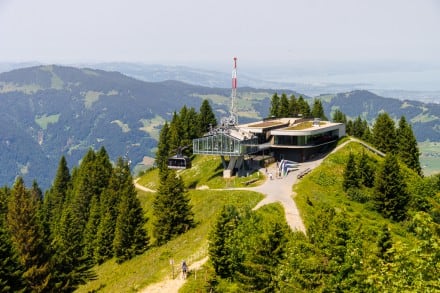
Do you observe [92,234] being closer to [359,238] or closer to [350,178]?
[350,178]

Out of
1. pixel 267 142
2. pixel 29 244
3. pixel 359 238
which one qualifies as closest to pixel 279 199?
pixel 267 142

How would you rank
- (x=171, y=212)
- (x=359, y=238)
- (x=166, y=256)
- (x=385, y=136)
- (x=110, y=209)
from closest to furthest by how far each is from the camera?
(x=359, y=238), (x=166, y=256), (x=171, y=212), (x=110, y=209), (x=385, y=136)

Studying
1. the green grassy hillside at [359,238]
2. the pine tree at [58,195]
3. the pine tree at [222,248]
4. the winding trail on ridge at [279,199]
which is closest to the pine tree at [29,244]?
the winding trail on ridge at [279,199]

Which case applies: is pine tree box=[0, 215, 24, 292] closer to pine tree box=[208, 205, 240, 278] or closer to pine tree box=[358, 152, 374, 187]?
pine tree box=[208, 205, 240, 278]

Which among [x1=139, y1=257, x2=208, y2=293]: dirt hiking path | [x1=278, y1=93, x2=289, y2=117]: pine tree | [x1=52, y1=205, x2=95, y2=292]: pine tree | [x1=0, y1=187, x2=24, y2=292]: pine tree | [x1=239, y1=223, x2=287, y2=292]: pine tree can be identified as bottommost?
[x1=52, y1=205, x2=95, y2=292]: pine tree

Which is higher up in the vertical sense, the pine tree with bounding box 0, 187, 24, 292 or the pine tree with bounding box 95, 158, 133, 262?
the pine tree with bounding box 0, 187, 24, 292

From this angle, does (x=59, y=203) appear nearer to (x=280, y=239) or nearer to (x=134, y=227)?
(x=134, y=227)

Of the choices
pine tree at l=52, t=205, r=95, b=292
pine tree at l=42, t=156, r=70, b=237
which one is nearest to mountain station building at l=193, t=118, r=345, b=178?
pine tree at l=52, t=205, r=95, b=292
